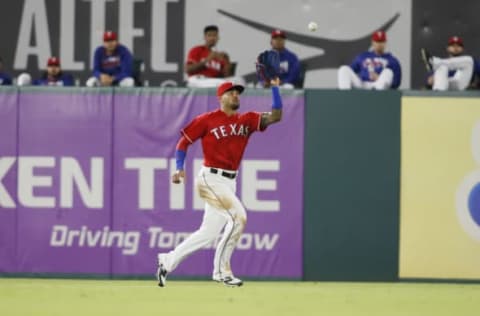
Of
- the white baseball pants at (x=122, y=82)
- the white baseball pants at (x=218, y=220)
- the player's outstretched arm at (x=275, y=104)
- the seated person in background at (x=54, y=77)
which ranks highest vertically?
the seated person in background at (x=54, y=77)

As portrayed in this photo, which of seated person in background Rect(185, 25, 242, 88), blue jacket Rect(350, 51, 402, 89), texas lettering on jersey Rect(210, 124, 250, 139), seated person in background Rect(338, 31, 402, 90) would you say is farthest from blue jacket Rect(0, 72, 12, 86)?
texas lettering on jersey Rect(210, 124, 250, 139)

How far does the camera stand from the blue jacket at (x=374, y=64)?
16.5 m

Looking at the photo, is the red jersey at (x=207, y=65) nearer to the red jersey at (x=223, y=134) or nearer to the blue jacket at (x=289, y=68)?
the blue jacket at (x=289, y=68)

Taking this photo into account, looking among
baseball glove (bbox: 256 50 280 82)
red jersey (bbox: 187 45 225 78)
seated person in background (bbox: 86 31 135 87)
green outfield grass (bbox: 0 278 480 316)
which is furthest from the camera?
red jersey (bbox: 187 45 225 78)

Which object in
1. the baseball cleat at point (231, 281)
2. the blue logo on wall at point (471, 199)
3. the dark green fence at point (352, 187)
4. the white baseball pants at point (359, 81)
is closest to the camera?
the baseball cleat at point (231, 281)

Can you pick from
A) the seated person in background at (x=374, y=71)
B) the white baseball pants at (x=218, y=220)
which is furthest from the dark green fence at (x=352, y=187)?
the white baseball pants at (x=218, y=220)

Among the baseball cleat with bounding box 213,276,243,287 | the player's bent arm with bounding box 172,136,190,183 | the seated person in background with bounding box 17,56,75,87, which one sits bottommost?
the baseball cleat with bounding box 213,276,243,287

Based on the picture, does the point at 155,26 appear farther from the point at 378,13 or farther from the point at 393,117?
the point at 393,117

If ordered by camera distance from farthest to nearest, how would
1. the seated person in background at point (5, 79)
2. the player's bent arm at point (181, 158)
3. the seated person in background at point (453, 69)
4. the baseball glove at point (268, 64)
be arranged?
the seated person in background at point (5, 79), the seated person in background at point (453, 69), the baseball glove at point (268, 64), the player's bent arm at point (181, 158)

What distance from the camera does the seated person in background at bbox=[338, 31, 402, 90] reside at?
1612 cm

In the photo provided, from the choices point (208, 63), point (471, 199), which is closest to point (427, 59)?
point (471, 199)

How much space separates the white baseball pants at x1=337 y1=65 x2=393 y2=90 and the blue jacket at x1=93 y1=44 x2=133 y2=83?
297 centimetres

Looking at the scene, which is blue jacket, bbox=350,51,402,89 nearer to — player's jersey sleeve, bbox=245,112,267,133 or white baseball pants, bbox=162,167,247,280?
player's jersey sleeve, bbox=245,112,267,133

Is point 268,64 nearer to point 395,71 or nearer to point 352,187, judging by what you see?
point 352,187
